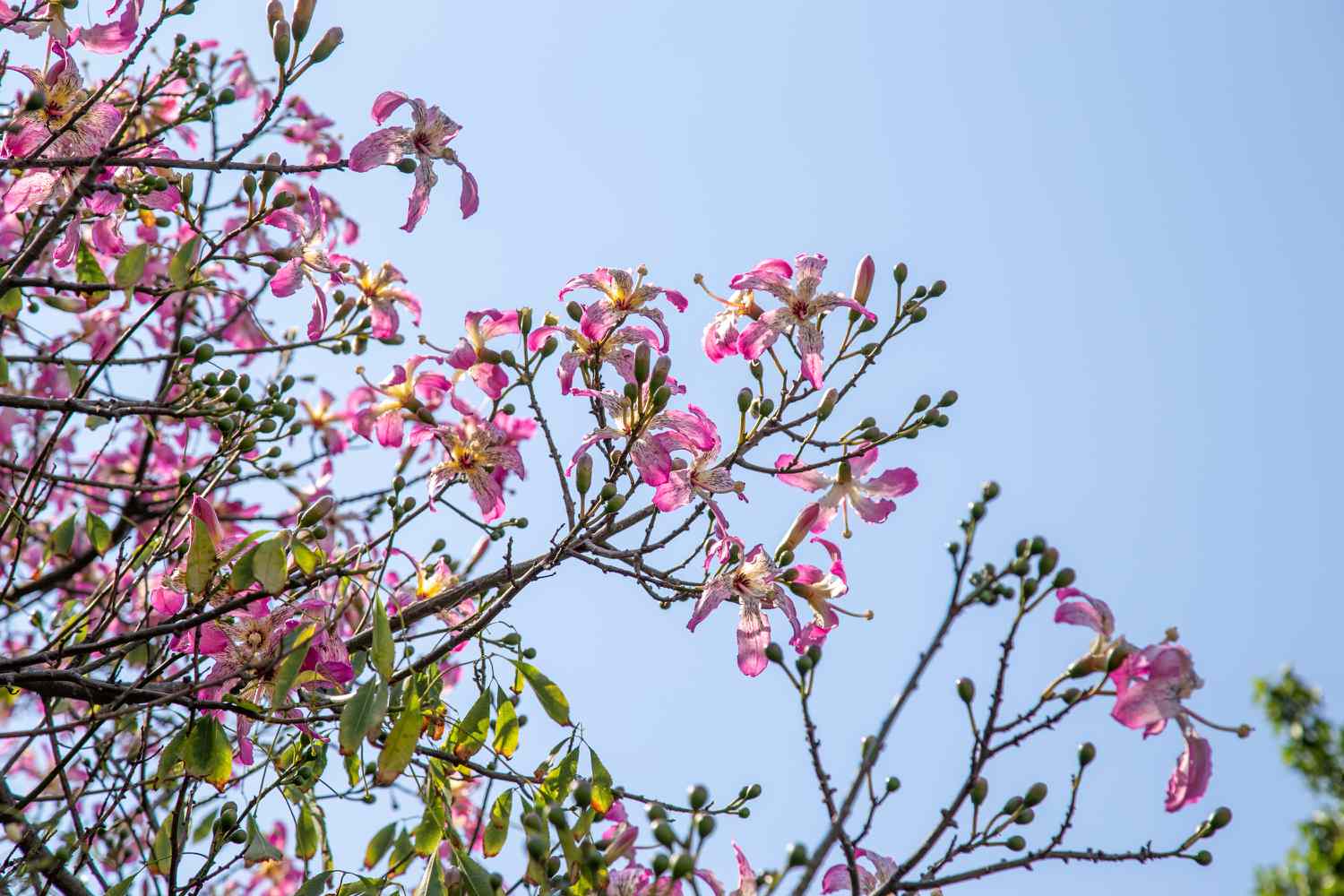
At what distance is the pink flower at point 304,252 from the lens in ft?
9.78

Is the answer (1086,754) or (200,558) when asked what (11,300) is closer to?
(200,558)

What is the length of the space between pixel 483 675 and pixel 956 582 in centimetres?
115

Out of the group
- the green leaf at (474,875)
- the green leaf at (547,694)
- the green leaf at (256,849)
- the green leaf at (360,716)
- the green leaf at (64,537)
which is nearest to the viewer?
the green leaf at (360,716)

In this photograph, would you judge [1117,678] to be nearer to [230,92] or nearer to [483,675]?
[483,675]

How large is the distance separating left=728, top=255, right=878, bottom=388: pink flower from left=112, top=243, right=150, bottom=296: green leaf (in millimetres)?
1323

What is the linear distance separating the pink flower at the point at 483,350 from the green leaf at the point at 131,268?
775 mm

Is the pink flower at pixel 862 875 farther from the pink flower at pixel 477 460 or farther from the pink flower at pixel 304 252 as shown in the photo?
the pink flower at pixel 304 252

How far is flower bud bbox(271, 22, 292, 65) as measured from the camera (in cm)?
246

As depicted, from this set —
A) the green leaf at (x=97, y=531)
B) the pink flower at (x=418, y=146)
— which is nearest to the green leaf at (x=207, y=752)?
the green leaf at (x=97, y=531)

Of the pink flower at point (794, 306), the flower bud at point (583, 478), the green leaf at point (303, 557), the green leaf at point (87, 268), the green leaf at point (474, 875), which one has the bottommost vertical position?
the green leaf at point (474, 875)

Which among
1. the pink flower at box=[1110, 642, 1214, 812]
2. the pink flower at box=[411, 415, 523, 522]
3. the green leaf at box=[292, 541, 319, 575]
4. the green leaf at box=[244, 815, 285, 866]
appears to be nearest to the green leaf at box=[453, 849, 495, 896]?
the green leaf at box=[244, 815, 285, 866]

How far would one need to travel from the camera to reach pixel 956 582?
189cm

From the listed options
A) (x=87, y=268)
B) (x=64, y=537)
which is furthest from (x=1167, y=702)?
(x=87, y=268)

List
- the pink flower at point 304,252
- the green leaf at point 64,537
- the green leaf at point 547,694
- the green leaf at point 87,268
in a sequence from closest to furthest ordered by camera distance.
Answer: the green leaf at point 547,694
the green leaf at point 64,537
the pink flower at point 304,252
the green leaf at point 87,268
